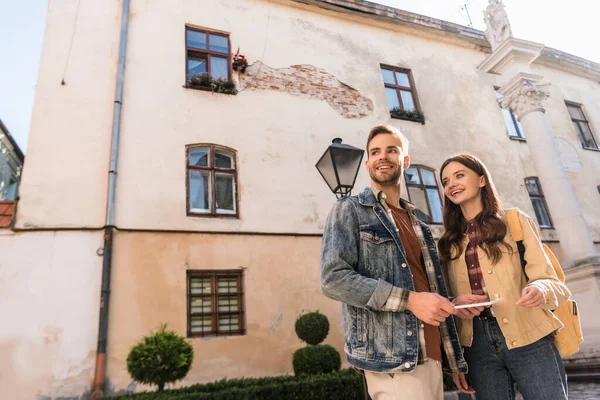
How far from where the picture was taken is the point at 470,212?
257cm

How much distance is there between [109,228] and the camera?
7.48 meters

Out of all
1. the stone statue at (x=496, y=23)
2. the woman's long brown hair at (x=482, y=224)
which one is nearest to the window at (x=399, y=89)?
the stone statue at (x=496, y=23)

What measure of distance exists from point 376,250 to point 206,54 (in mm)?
9562

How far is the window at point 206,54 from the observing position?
1007cm

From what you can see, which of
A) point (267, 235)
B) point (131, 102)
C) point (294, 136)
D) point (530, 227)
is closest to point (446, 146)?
point (294, 136)

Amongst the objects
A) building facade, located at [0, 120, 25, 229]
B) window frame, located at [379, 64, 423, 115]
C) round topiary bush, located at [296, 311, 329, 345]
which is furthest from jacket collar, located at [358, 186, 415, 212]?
building facade, located at [0, 120, 25, 229]

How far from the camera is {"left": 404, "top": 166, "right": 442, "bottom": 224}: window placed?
10.9 m

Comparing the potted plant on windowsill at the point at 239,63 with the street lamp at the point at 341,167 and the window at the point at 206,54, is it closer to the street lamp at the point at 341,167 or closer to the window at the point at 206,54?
the window at the point at 206,54

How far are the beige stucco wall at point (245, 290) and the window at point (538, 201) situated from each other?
7971mm

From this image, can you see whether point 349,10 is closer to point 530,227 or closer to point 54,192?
point 54,192

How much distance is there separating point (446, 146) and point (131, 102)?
29.1 feet

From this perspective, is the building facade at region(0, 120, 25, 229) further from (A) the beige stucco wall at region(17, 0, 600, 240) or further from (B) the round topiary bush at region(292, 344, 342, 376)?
(B) the round topiary bush at region(292, 344, 342, 376)

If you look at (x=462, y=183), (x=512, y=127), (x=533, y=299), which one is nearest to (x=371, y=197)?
(x=462, y=183)

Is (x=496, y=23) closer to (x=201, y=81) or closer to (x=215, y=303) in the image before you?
(x=201, y=81)
